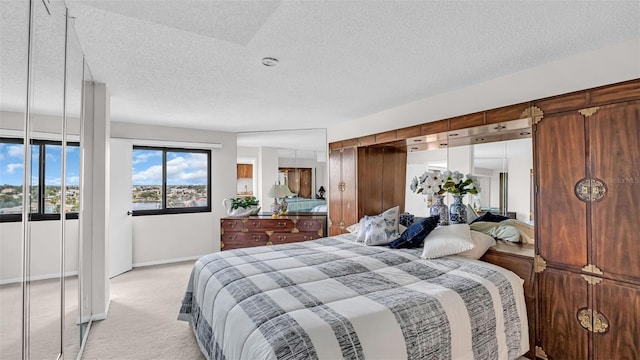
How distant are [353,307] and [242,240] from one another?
3698mm

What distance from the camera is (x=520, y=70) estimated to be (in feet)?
8.41

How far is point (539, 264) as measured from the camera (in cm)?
241

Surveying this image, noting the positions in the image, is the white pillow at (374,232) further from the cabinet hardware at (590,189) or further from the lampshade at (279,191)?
the lampshade at (279,191)

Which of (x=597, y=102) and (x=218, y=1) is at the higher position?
(x=218, y=1)

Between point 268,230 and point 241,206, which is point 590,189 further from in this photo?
point 241,206

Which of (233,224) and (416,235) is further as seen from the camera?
(233,224)

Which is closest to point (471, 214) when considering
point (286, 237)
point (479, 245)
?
point (479, 245)

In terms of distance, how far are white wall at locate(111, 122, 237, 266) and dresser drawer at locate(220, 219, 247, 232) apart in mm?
581

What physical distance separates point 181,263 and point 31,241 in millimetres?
4188

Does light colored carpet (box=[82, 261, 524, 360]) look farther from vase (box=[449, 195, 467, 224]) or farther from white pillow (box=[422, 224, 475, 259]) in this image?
vase (box=[449, 195, 467, 224])

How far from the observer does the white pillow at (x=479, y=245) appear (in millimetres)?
2750

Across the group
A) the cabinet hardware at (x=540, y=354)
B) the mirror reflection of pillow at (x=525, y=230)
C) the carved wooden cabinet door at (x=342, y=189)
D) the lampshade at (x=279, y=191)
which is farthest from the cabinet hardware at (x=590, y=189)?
the lampshade at (x=279, y=191)

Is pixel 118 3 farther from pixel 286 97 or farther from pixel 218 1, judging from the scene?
pixel 286 97

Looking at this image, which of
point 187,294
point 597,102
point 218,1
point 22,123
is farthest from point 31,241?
point 597,102
